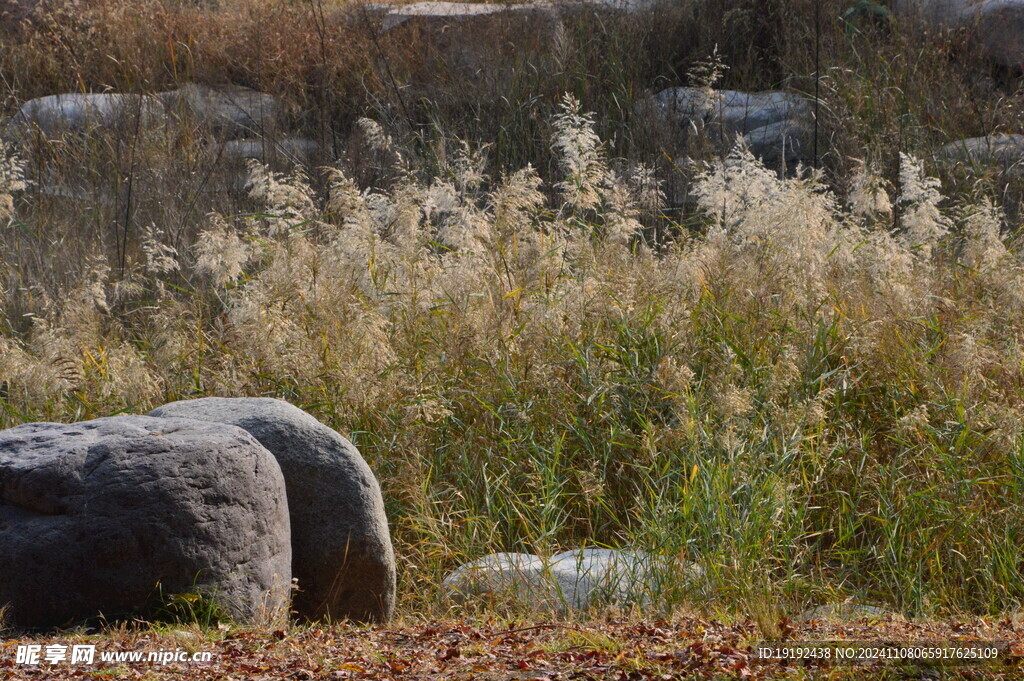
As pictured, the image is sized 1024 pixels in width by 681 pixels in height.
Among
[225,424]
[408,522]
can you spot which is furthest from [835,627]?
[225,424]

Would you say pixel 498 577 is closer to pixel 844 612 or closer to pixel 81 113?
pixel 844 612

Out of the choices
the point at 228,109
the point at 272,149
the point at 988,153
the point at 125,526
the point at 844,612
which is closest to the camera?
the point at 125,526

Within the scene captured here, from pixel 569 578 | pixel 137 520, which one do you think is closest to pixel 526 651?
pixel 569 578

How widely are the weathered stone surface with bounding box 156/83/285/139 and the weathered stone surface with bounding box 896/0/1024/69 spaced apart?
6.79 m

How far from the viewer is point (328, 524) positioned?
3.95 meters

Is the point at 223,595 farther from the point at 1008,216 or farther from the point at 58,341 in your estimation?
the point at 1008,216

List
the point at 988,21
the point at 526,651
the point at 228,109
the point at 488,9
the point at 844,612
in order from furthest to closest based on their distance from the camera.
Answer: the point at 488,9 → the point at 228,109 → the point at 988,21 → the point at 844,612 → the point at 526,651

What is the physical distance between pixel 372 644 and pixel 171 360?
110 inches

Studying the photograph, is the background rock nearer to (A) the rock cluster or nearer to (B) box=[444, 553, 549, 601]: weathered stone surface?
(B) box=[444, 553, 549, 601]: weathered stone surface

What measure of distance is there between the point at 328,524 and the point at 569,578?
38.2 inches

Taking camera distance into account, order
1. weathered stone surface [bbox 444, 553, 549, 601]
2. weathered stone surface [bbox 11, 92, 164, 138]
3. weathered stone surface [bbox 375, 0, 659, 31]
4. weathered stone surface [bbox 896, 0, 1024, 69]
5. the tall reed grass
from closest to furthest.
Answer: weathered stone surface [bbox 444, 553, 549, 601] < the tall reed grass < weathered stone surface [bbox 11, 92, 164, 138] < weathered stone surface [bbox 896, 0, 1024, 69] < weathered stone surface [bbox 375, 0, 659, 31]

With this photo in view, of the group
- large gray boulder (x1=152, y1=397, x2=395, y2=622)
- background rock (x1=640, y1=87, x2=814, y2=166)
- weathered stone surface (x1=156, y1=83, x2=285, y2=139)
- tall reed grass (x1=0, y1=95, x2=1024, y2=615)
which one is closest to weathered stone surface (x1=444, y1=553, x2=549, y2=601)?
tall reed grass (x1=0, y1=95, x2=1024, y2=615)

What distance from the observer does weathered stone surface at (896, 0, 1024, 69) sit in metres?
10.1

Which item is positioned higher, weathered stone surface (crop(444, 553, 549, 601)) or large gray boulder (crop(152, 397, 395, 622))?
large gray boulder (crop(152, 397, 395, 622))
